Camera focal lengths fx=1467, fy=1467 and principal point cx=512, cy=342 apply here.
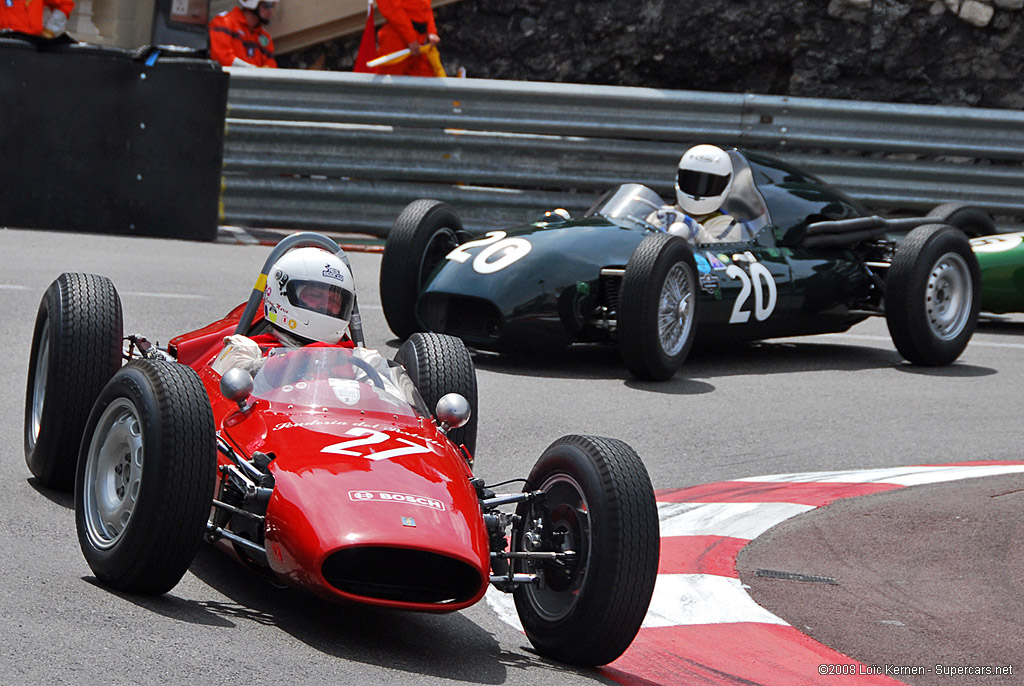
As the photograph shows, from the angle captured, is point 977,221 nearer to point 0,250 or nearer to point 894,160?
point 894,160

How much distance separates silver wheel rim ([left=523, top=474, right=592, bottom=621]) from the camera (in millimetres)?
4457

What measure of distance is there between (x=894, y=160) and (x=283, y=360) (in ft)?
29.0

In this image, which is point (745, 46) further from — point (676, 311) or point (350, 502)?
point (350, 502)

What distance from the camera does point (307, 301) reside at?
18.7 ft

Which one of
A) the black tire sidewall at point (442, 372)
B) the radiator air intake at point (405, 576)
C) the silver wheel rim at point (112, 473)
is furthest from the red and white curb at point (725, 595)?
the silver wheel rim at point (112, 473)

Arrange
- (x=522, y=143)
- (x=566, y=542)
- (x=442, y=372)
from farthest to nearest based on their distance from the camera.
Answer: (x=522, y=143), (x=442, y=372), (x=566, y=542)

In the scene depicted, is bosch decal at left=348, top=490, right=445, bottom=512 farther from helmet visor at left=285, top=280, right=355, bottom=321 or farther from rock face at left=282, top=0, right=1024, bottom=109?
rock face at left=282, top=0, right=1024, bottom=109

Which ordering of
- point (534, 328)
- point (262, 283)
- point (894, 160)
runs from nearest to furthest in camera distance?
point (262, 283)
point (534, 328)
point (894, 160)

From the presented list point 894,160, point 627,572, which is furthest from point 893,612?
point 894,160

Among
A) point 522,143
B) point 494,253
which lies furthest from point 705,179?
point 522,143

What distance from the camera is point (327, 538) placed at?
416 centimetres

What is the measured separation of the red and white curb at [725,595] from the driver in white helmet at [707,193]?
2.94 meters

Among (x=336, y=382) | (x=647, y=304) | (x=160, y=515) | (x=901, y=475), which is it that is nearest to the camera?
(x=160, y=515)

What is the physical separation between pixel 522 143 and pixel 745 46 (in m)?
4.81
